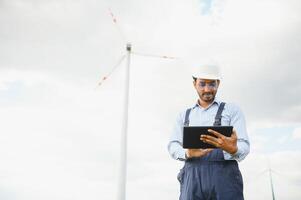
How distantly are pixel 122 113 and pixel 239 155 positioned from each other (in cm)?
1810

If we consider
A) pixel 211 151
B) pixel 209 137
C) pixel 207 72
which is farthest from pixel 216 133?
pixel 207 72

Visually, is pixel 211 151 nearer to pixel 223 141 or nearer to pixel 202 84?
pixel 223 141

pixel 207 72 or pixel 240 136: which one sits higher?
pixel 207 72

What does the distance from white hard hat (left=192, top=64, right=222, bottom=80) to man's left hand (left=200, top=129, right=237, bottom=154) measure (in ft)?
3.21

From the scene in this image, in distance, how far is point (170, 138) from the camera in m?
6.24

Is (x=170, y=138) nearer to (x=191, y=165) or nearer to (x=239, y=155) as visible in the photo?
(x=191, y=165)

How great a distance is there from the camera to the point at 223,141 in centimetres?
540

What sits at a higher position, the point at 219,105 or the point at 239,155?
the point at 219,105

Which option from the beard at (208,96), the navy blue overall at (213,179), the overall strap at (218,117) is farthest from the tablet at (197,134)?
the beard at (208,96)

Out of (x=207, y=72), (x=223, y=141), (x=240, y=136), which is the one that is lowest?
(x=223, y=141)

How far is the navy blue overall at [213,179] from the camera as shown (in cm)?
549

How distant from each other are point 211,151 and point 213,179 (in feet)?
1.20

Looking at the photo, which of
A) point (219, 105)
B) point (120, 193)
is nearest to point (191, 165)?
point (219, 105)

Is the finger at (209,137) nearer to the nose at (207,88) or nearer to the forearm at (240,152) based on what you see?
the forearm at (240,152)
